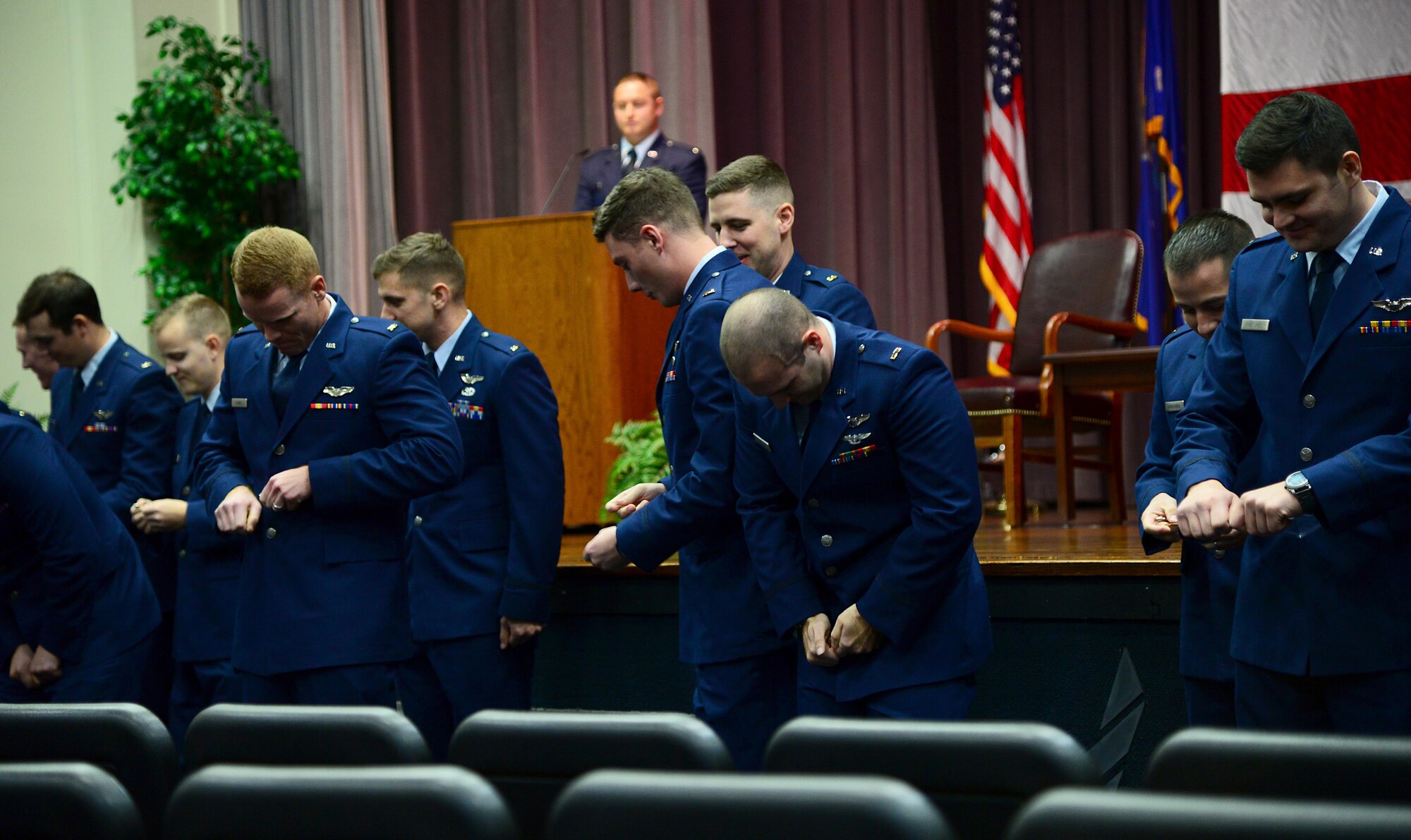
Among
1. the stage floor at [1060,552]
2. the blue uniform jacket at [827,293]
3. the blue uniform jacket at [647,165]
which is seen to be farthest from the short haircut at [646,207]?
the blue uniform jacket at [647,165]

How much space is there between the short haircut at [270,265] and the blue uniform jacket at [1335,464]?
67.9 inches

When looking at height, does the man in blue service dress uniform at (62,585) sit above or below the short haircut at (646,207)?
below

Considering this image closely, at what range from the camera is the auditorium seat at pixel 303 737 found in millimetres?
1588

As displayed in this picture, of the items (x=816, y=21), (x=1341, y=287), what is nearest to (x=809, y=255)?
(x=816, y=21)

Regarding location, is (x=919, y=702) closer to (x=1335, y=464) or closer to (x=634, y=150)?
(x=1335, y=464)

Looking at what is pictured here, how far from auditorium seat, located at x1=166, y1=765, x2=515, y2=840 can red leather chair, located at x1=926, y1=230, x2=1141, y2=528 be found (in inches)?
156

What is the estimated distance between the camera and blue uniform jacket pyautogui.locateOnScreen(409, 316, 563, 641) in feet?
11.0

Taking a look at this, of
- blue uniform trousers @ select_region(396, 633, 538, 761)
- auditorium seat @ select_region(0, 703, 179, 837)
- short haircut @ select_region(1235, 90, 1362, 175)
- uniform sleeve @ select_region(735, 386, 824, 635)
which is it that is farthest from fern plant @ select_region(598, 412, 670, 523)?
auditorium seat @ select_region(0, 703, 179, 837)

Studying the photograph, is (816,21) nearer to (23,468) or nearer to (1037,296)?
(1037,296)

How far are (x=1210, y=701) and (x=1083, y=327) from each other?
9.97ft

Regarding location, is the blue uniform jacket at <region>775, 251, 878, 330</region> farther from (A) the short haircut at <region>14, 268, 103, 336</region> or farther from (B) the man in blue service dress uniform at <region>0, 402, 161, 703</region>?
(A) the short haircut at <region>14, 268, 103, 336</region>

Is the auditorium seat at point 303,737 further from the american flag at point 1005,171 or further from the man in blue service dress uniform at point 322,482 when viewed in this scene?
the american flag at point 1005,171

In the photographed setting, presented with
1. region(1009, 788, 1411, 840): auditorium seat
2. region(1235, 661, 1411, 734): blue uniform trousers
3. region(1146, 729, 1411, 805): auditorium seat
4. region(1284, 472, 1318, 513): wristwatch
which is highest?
region(1284, 472, 1318, 513): wristwatch

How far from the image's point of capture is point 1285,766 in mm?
1325
